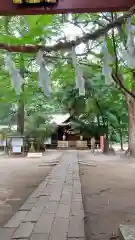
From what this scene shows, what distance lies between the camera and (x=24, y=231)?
12.8 feet

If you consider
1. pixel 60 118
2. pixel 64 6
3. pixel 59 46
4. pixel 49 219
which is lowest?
pixel 49 219

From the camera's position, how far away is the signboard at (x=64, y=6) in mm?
3075

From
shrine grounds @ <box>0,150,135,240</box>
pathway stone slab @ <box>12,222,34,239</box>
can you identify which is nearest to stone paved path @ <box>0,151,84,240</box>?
pathway stone slab @ <box>12,222,34,239</box>

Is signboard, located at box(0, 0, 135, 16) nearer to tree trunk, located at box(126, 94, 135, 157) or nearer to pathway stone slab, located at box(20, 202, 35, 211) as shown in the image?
pathway stone slab, located at box(20, 202, 35, 211)

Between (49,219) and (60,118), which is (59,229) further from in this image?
(60,118)

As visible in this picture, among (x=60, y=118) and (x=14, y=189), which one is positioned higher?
(x=60, y=118)

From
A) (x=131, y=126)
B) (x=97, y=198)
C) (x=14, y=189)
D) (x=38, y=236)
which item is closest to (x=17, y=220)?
(x=38, y=236)

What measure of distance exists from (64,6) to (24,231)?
2333 millimetres

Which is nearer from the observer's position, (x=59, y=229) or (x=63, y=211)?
(x=59, y=229)

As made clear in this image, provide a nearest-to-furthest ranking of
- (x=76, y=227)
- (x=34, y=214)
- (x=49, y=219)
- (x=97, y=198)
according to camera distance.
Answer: (x=76, y=227), (x=49, y=219), (x=34, y=214), (x=97, y=198)

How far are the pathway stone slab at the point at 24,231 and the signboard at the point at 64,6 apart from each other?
7.14ft

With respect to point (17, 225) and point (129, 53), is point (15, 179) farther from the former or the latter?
point (129, 53)

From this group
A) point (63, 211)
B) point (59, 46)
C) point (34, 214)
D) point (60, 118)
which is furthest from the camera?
point (60, 118)

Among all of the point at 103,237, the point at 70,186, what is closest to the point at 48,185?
the point at 70,186
